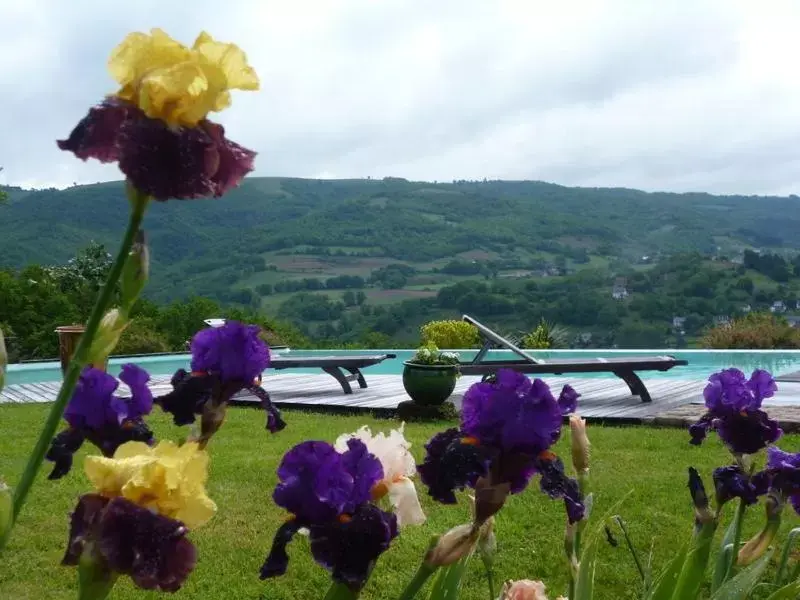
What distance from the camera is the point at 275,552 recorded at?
84 centimetres

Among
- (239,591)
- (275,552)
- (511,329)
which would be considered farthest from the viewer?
(511,329)

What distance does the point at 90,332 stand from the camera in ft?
2.00

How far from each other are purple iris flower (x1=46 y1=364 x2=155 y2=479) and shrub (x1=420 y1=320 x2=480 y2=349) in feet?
42.2

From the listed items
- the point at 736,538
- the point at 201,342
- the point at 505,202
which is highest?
the point at 505,202

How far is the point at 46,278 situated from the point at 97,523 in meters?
15.9

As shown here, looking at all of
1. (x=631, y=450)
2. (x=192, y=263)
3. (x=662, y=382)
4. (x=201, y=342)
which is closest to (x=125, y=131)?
(x=201, y=342)

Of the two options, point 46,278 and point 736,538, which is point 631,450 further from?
point 46,278

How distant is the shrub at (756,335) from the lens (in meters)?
13.8

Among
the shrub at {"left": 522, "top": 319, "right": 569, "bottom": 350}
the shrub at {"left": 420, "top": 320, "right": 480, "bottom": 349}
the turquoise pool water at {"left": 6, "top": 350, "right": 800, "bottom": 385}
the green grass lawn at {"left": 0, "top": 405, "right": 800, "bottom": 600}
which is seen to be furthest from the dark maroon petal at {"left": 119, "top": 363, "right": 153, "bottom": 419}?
the shrub at {"left": 522, "top": 319, "right": 569, "bottom": 350}

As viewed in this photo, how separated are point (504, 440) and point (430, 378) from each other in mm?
6560

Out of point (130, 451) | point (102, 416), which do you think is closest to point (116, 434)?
point (102, 416)

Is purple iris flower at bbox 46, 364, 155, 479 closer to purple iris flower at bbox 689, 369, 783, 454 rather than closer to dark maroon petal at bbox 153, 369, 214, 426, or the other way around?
dark maroon petal at bbox 153, 369, 214, 426

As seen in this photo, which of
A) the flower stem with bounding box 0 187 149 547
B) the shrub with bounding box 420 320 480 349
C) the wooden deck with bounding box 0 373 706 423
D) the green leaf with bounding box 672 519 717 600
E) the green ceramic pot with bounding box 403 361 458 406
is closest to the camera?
the flower stem with bounding box 0 187 149 547

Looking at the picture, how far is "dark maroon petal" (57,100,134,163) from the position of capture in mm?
629
